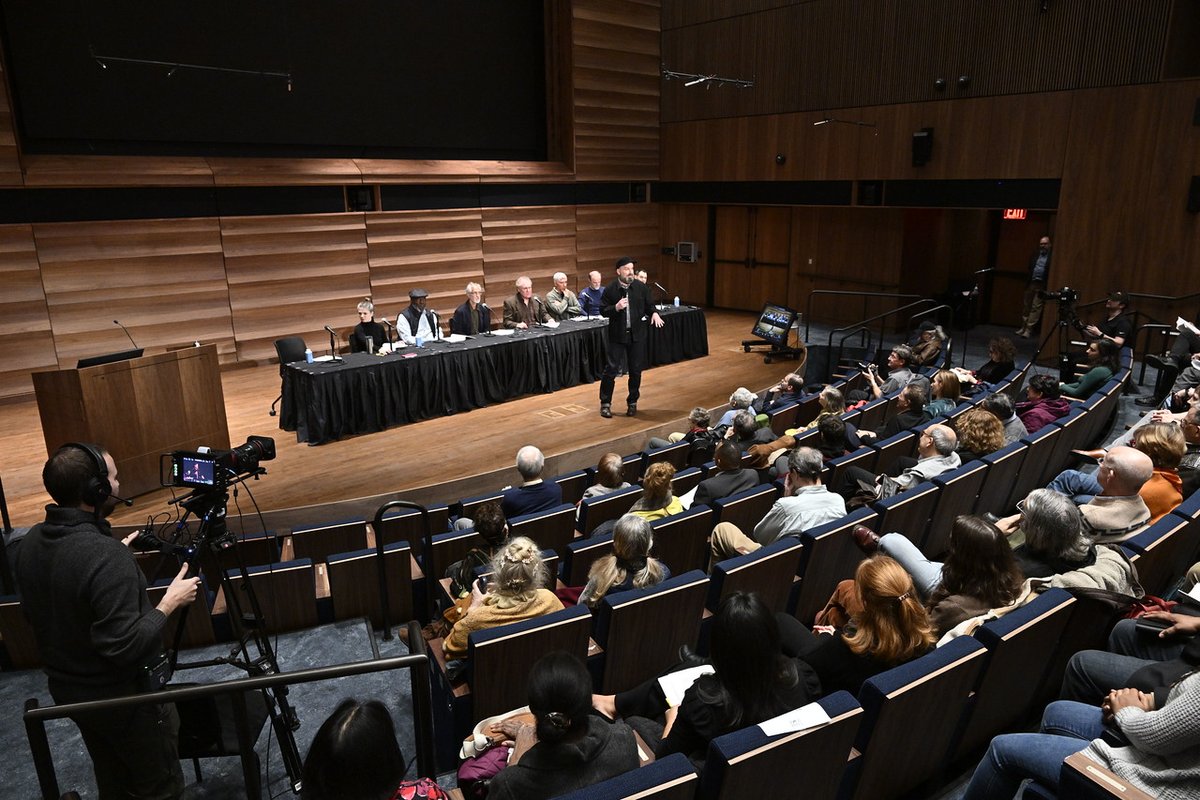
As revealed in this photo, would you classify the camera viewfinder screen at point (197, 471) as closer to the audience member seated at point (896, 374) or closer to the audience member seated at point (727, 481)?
the audience member seated at point (727, 481)

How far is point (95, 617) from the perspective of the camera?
2193mm

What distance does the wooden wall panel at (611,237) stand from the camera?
41.3 feet

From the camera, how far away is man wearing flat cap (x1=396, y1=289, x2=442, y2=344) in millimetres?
7957

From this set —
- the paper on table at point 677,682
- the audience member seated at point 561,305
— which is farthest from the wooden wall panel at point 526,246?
the paper on table at point 677,682

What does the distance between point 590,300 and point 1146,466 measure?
7160 millimetres

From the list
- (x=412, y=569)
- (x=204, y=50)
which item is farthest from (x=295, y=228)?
(x=412, y=569)

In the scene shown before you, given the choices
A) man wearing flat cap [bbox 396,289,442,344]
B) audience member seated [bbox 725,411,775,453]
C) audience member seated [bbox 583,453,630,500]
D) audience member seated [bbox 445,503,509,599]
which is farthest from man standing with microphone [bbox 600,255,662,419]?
audience member seated [bbox 445,503,509,599]

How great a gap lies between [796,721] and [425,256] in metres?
9.95

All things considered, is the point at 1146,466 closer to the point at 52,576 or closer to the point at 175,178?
the point at 52,576

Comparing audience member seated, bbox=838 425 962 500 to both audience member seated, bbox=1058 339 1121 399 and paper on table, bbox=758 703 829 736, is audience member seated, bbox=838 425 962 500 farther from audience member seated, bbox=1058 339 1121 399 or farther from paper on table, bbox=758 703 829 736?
audience member seated, bbox=1058 339 1121 399

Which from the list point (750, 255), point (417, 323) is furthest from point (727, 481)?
point (750, 255)

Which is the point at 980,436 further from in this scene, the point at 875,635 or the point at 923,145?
the point at 923,145

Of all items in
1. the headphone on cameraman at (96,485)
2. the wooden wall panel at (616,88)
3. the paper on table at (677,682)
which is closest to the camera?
the headphone on cameraman at (96,485)

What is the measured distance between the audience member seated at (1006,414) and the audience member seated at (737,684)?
3256 millimetres
